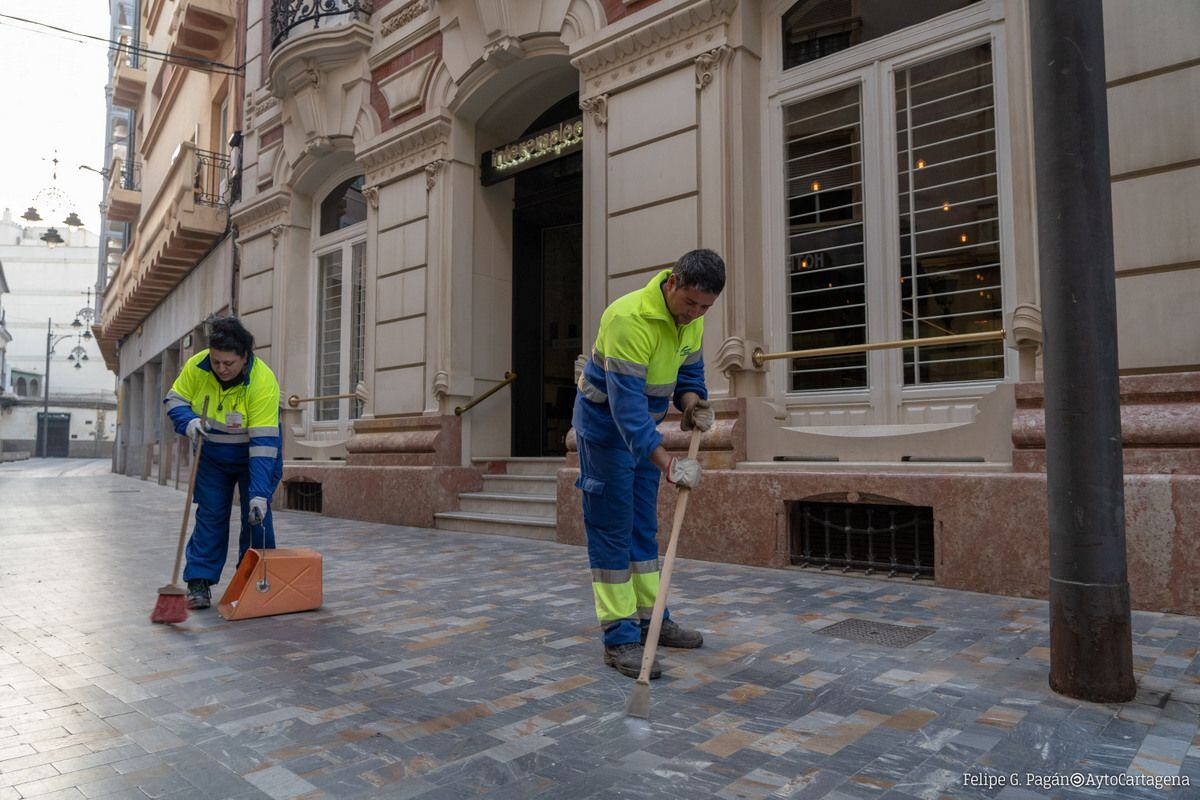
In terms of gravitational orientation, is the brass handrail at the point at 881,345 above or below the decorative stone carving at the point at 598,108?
below

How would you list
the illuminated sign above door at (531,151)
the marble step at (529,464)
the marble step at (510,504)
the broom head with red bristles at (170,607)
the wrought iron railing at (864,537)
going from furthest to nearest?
the marble step at (529,464), the illuminated sign above door at (531,151), the marble step at (510,504), the wrought iron railing at (864,537), the broom head with red bristles at (170,607)

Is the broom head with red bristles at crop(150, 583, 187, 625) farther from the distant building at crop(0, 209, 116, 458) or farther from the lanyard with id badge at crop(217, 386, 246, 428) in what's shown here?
the distant building at crop(0, 209, 116, 458)

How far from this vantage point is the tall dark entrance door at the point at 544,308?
36.7 feet

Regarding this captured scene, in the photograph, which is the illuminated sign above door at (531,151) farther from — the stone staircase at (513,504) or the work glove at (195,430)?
the work glove at (195,430)

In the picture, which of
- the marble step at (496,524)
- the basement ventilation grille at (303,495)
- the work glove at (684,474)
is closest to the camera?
the work glove at (684,474)

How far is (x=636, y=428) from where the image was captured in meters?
3.71

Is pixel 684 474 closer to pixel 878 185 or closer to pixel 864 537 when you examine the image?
pixel 864 537

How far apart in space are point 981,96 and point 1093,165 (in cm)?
346

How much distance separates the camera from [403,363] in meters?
11.0

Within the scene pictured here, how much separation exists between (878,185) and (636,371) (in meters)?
4.13

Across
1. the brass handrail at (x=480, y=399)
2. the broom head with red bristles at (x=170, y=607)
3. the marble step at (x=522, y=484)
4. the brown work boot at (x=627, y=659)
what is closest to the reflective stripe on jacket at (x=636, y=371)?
the brown work boot at (x=627, y=659)

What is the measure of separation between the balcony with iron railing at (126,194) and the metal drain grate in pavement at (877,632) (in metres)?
30.0

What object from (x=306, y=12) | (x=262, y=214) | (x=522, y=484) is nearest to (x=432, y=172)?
(x=306, y=12)

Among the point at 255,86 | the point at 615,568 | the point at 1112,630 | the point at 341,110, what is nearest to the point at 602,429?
the point at 615,568
